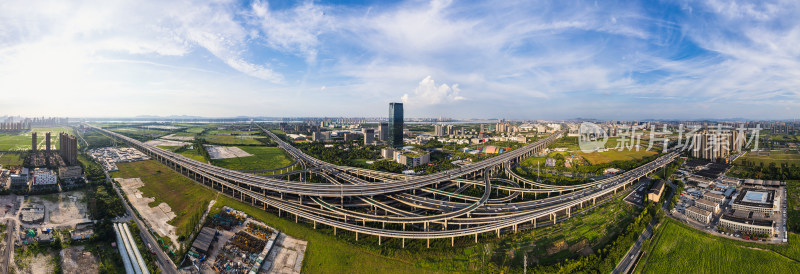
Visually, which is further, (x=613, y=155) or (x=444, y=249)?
(x=613, y=155)

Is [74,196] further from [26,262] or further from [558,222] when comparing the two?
[558,222]

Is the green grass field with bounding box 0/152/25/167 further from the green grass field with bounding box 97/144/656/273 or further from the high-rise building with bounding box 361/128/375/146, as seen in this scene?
the high-rise building with bounding box 361/128/375/146

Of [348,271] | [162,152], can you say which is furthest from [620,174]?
[162,152]

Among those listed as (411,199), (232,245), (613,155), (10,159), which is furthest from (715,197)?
(10,159)

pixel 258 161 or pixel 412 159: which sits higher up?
pixel 412 159

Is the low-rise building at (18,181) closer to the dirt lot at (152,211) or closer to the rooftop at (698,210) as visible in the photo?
the dirt lot at (152,211)

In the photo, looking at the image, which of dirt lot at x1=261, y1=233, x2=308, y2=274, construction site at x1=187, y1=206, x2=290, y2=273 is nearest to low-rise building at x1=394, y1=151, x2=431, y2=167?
construction site at x1=187, y1=206, x2=290, y2=273

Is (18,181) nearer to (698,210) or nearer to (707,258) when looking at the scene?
(707,258)

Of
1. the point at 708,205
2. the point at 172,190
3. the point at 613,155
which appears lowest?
the point at 172,190
